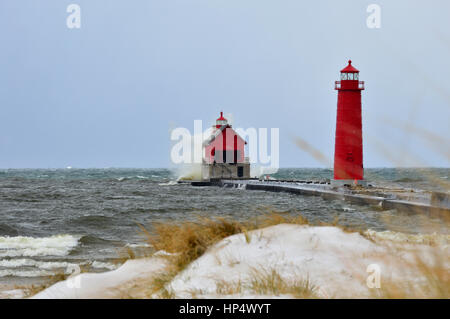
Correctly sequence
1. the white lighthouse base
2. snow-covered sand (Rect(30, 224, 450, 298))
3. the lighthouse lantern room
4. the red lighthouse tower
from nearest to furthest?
snow-covered sand (Rect(30, 224, 450, 298))
the red lighthouse tower
the white lighthouse base
the lighthouse lantern room

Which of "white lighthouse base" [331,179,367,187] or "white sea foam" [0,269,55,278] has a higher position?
"white lighthouse base" [331,179,367,187]

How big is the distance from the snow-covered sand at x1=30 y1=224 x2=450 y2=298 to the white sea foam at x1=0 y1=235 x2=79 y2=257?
8061 mm

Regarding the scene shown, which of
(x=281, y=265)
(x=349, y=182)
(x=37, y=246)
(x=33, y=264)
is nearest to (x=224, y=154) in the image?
(x=349, y=182)

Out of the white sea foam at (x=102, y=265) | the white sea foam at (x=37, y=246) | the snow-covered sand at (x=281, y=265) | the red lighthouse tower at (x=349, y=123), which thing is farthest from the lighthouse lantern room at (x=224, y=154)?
the snow-covered sand at (x=281, y=265)

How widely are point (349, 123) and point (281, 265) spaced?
2536 centimetres

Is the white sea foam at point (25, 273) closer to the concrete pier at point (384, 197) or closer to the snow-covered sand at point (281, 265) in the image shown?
the snow-covered sand at point (281, 265)

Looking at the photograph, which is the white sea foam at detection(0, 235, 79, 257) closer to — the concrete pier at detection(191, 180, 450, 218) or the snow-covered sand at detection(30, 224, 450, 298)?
the snow-covered sand at detection(30, 224, 450, 298)

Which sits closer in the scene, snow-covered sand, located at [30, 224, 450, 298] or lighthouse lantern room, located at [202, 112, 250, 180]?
snow-covered sand, located at [30, 224, 450, 298]

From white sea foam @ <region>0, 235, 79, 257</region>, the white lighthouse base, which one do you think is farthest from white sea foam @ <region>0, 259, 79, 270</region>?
the white lighthouse base

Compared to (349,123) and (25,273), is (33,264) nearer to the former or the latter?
(25,273)

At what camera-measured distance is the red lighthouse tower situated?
3038cm

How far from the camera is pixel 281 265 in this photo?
5.90 metres

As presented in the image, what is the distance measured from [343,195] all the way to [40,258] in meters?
19.6
